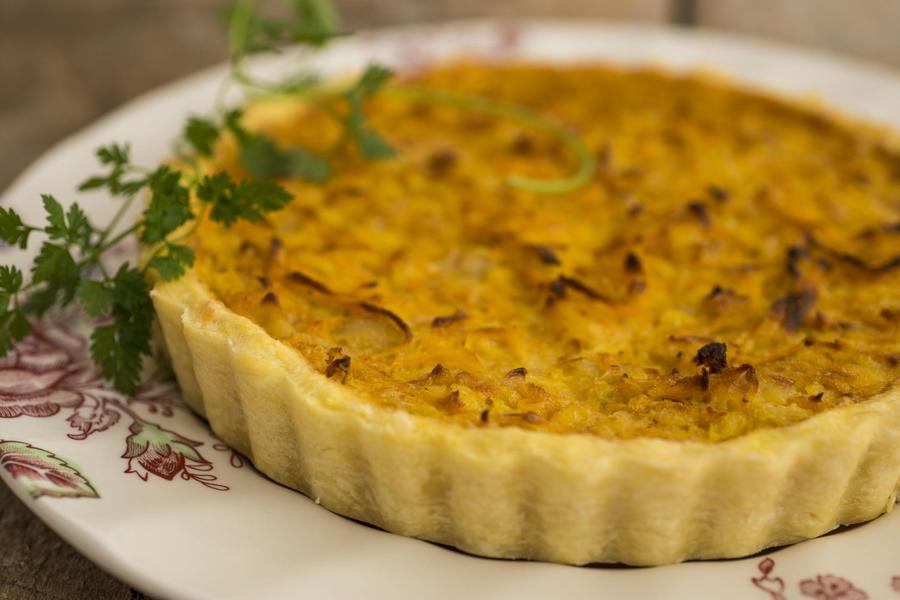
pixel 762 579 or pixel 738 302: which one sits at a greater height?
pixel 738 302

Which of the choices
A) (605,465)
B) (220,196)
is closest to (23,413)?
(220,196)

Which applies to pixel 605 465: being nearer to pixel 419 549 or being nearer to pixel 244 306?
pixel 419 549

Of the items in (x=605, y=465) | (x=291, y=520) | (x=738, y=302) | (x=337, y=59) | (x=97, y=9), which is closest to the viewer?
(x=605, y=465)

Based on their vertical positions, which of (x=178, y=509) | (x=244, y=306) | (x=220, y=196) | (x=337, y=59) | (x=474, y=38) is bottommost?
(x=178, y=509)

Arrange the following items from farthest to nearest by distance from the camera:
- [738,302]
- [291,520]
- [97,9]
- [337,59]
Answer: [97,9]
[337,59]
[738,302]
[291,520]

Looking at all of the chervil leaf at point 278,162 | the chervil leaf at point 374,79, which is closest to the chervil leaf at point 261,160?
the chervil leaf at point 278,162

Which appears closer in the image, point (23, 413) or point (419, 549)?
point (419, 549)

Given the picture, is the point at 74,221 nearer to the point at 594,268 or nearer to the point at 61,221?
the point at 61,221
